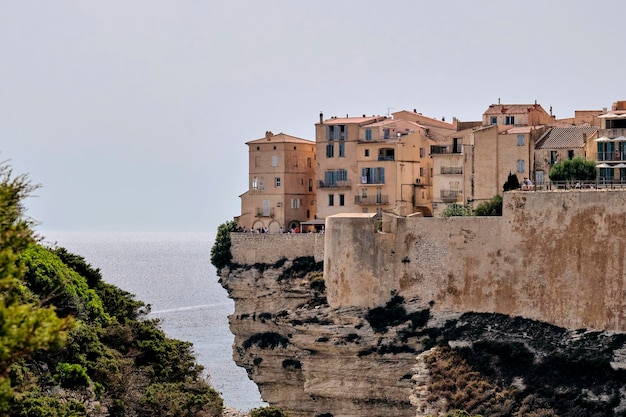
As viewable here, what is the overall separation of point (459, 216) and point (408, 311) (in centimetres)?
336

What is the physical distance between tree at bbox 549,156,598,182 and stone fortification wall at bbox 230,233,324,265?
28.9 ft

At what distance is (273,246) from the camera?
54844 mm

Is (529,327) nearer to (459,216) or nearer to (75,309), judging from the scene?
(459,216)

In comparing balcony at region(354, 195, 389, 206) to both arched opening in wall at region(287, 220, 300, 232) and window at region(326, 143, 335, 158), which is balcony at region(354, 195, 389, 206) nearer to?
window at region(326, 143, 335, 158)

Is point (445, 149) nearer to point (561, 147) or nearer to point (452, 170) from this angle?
point (452, 170)

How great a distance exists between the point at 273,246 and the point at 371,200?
4239 mm

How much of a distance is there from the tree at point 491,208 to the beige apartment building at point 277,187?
1010cm

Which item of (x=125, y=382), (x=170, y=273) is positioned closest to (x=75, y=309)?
(x=125, y=382)

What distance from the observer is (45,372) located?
33.5m

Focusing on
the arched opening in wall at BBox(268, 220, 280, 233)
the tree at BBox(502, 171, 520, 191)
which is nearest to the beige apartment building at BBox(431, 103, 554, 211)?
the tree at BBox(502, 171, 520, 191)

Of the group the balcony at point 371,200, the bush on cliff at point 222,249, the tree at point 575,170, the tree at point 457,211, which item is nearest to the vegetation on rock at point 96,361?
the tree at point 457,211

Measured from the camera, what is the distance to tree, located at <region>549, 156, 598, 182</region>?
4859 centimetres

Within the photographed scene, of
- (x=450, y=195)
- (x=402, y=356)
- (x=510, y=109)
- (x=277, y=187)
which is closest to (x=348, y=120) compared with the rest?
(x=277, y=187)

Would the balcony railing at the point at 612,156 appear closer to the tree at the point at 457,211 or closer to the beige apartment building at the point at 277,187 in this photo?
the tree at the point at 457,211
